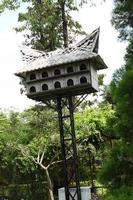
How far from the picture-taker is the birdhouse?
870 cm

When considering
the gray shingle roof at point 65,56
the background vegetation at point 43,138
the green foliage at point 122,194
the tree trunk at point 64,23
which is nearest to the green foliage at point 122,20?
the green foliage at point 122,194

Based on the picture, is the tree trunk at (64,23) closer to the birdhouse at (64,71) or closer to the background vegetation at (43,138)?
the background vegetation at (43,138)

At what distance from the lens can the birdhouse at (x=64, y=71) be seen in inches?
342

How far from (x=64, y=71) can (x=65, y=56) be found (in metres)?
0.33

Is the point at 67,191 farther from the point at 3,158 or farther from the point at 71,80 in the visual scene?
the point at 3,158

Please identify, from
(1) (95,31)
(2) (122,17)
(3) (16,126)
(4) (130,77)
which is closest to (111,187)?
(4) (130,77)

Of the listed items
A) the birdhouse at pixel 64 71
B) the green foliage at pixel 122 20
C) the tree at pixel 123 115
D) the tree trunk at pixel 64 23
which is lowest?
the tree at pixel 123 115

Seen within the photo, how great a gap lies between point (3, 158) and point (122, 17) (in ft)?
35.8

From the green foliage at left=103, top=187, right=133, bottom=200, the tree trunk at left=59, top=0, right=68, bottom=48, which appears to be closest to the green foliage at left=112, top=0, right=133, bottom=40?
the green foliage at left=103, top=187, right=133, bottom=200

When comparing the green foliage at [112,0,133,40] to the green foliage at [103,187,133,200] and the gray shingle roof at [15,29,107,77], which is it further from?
the gray shingle roof at [15,29,107,77]

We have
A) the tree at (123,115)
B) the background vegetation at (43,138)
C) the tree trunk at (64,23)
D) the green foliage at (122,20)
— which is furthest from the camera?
the tree trunk at (64,23)

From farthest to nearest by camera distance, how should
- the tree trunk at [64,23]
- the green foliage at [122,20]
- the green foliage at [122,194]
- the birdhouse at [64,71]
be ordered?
the tree trunk at [64,23]
the birdhouse at [64,71]
the green foliage at [122,20]
the green foliage at [122,194]

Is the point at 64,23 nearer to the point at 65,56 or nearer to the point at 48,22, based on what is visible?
the point at 48,22

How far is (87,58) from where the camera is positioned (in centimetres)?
859
